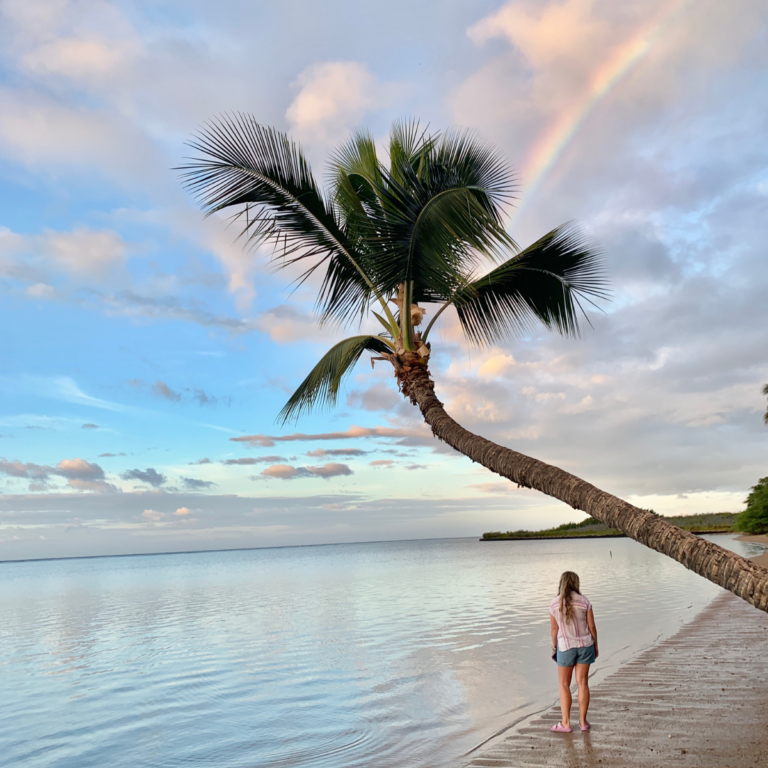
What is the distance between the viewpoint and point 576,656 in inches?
269

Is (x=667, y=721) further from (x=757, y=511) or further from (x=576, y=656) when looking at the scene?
(x=757, y=511)

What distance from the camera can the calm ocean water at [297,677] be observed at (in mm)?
8734

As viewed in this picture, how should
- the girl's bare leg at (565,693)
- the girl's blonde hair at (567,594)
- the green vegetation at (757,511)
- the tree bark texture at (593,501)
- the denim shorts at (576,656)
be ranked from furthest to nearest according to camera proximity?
1. the green vegetation at (757,511)
2. the girl's bare leg at (565,693)
3. the denim shorts at (576,656)
4. the girl's blonde hair at (567,594)
5. the tree bark texture at (593,501)

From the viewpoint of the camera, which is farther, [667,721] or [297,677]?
[297,677]

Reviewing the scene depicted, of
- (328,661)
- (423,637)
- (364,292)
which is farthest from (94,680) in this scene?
(364,292)

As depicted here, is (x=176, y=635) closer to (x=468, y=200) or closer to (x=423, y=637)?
(x=423, y=637)

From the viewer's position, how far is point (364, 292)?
350 inches

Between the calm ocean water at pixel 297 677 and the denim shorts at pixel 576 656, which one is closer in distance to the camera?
the denim shorts at pixel 576 656

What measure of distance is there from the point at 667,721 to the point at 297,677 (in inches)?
311

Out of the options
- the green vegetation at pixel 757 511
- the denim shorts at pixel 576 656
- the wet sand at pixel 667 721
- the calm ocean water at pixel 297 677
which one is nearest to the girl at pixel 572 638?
the denim shorts at pixel 576 656

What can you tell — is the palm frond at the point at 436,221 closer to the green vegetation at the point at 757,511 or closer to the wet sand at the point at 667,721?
the wet sand at the point at 667,721

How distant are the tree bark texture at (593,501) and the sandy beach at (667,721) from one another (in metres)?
2.60

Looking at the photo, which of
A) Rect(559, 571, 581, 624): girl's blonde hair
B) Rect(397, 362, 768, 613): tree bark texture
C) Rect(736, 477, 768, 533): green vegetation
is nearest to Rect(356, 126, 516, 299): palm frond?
Rect(397, 362, 768, 613): tree bark texture

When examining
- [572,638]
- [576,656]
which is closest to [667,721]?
[576,656]
